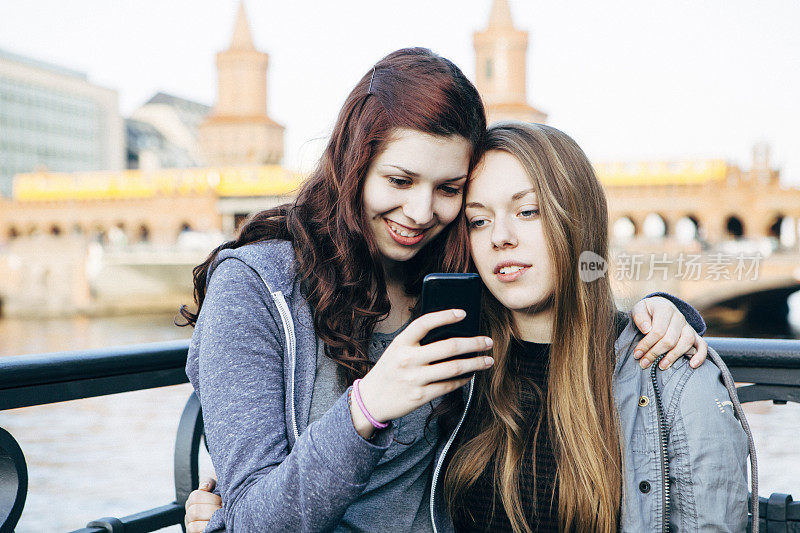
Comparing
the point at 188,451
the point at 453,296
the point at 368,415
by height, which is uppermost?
the point at 453,296

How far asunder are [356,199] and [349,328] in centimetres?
24

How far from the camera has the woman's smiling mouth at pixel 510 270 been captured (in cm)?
158

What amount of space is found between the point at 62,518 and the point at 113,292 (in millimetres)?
21929

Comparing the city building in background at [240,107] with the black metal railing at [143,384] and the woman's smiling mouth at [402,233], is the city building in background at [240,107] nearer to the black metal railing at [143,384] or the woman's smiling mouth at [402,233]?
the black metal railing at [143,384]

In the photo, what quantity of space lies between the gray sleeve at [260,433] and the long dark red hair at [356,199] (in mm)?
118

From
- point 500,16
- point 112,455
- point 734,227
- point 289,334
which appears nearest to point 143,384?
point 289,334

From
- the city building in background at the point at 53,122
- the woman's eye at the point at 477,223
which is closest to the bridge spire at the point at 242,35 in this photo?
the city building in background at the point at 53,122

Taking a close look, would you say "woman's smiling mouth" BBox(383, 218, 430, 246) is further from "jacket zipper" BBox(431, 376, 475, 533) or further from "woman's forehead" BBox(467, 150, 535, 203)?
"jacket zipper" BBox(431, 376, 475, 533)

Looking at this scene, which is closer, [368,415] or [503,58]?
[368,415]

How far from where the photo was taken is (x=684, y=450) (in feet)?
4.37

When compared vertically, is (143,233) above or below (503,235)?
above

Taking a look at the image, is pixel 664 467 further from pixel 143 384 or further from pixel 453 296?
pixel 143 384

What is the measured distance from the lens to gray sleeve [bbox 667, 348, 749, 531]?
1.30 m

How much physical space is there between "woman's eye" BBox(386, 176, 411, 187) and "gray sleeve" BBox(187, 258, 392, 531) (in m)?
0.30
